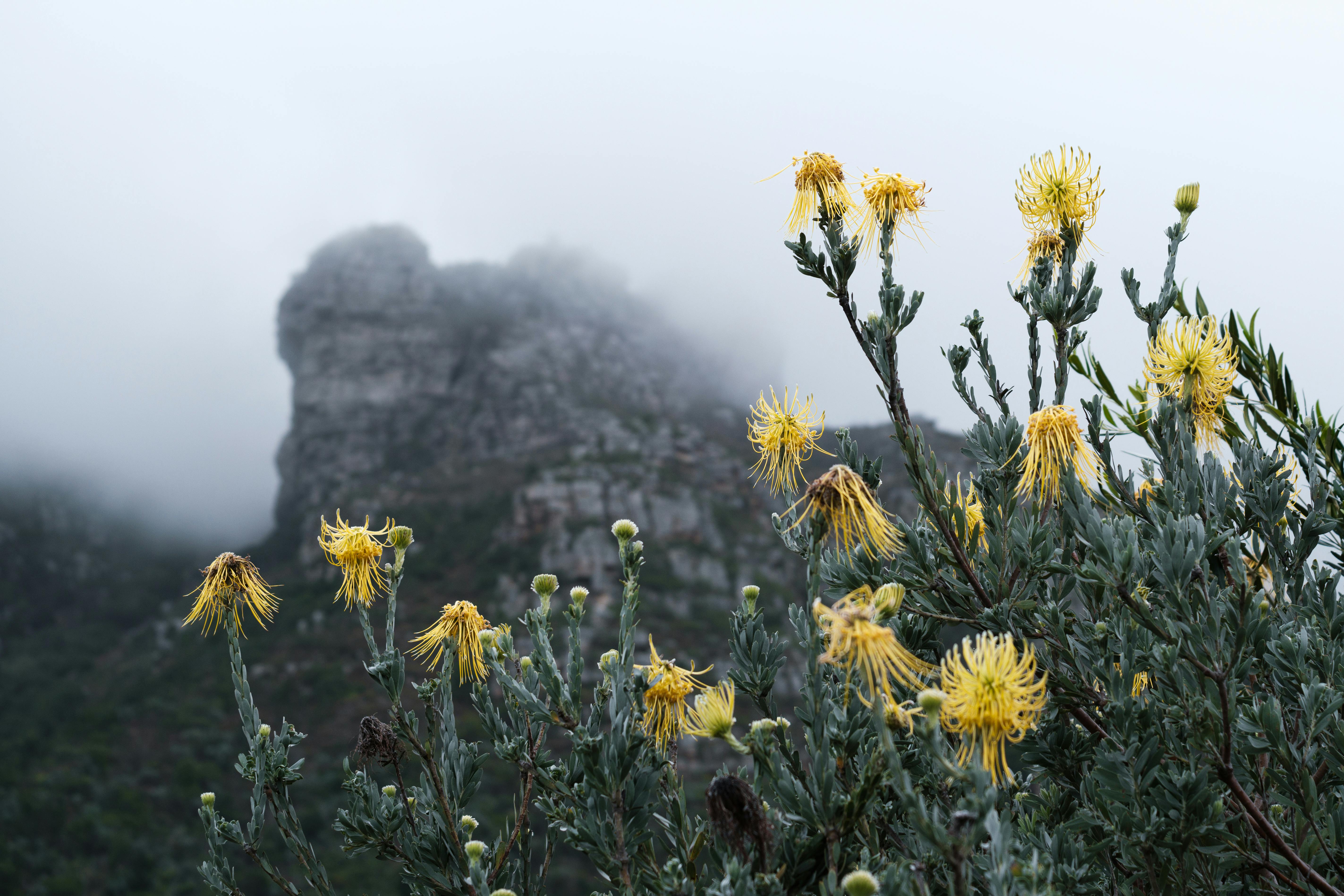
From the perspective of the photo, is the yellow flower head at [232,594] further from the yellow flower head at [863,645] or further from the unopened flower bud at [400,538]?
the yellow flower head at [863,645]

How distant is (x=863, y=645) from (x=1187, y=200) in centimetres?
262

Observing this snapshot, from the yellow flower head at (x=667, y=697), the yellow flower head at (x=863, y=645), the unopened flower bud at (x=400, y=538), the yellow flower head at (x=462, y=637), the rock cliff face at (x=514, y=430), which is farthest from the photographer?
the rock cliff face at (x=514, y=430)

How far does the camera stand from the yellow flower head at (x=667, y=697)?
85.2 inches

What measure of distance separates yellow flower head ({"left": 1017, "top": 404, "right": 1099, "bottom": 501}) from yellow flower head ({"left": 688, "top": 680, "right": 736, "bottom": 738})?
108cm

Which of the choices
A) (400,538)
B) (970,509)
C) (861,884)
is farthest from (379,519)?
(861,884)

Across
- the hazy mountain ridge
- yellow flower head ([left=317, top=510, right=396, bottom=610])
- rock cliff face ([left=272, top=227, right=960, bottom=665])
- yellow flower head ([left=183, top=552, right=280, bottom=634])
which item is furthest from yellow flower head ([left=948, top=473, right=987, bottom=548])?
rock cliff face ([left=272, top=227, right=960, bottom=665])

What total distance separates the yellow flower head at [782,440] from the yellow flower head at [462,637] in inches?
45.7

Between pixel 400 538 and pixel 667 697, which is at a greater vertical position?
pixel 400 538

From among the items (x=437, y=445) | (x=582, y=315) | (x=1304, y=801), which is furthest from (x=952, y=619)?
(x=582, y=315)

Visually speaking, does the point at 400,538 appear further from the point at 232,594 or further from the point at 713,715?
the point at 713,715

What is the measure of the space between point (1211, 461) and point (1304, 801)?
36.5 inches

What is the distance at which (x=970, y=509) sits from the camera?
9.52ft

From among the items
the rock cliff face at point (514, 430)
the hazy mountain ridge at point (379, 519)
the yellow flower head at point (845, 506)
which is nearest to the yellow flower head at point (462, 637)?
the yellow flower head at point (845, 506)

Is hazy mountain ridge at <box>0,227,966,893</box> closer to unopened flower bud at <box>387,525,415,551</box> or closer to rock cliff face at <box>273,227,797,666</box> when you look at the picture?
rock cliff face at <box>273,227,797,666</box>
